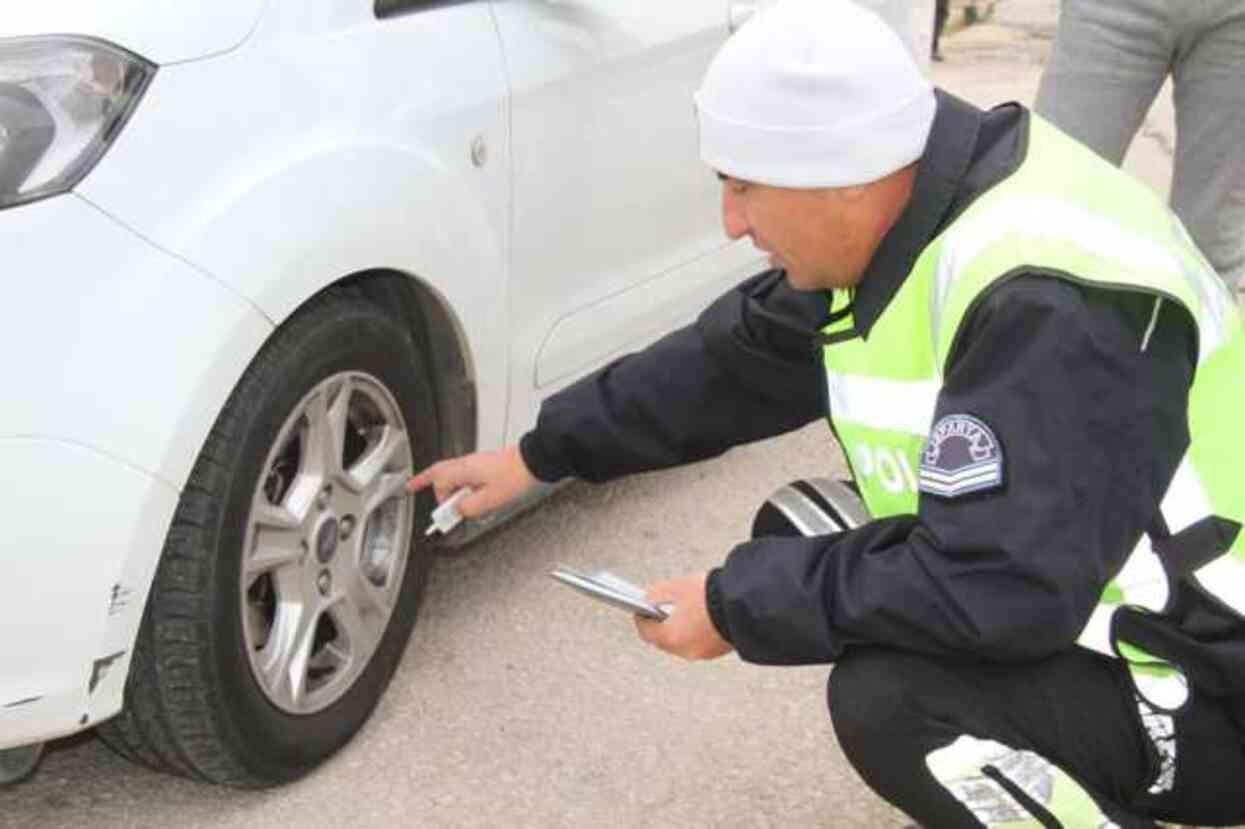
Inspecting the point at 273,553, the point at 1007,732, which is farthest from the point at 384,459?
the point at 1007,732

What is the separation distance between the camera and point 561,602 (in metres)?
3.55

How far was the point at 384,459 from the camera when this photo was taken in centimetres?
301

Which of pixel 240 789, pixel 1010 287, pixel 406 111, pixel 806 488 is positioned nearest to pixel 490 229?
pixel 406 111

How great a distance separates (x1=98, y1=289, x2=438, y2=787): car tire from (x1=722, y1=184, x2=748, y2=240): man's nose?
72cm

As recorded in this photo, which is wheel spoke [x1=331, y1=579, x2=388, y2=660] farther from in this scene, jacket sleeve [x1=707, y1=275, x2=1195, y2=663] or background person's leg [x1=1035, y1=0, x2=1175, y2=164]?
background person's leg [x1=1035, y1=0, x2=1175, y2=164]

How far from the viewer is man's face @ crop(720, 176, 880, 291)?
2182 mm

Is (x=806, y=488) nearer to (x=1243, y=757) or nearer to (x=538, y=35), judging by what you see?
(x=1243, y=757)

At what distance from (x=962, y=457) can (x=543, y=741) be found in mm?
1246

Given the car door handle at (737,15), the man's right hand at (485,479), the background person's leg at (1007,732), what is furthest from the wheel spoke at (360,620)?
the car door handle at (737,15)

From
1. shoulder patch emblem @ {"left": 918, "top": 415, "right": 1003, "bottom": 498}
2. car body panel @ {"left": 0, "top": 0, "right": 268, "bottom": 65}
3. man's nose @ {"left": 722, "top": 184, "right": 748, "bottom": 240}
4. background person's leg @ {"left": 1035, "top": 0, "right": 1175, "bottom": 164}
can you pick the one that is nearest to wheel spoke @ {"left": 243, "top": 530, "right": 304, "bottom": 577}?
car body panel @ {"left": 0, "top": 0, "right": 268, "bottom": 65}

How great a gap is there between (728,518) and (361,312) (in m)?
1.27

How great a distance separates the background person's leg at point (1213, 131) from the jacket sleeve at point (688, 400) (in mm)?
1198

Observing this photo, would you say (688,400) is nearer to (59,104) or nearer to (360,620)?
(360,620)

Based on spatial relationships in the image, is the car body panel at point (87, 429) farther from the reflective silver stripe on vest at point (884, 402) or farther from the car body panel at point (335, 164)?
the reflective silver stripe on vest at point (884, 402)
